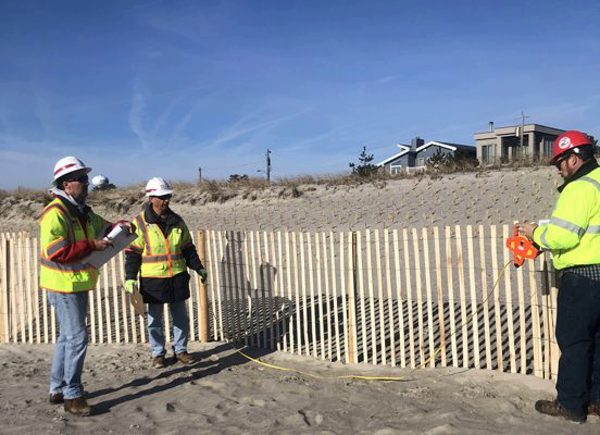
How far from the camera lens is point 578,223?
11.6ft

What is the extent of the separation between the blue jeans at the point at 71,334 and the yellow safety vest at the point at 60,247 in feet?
0.31

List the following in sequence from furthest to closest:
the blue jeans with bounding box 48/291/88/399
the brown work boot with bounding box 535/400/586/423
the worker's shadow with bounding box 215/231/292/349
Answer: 1. the worker's shadow with bounding box 215/231/292/349
2. the blue jeans with bounding box 48/291/88/399
3. the brown work boot with bounding box 535/400/586/423

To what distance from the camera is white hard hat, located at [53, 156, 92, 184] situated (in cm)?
442

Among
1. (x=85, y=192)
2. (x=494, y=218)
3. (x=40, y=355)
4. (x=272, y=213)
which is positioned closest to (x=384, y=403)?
(x=85, y=192)

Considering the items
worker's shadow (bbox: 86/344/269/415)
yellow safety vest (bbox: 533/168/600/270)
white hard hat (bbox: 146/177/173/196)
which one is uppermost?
white hard hat (bbox: 146/177/173/196)

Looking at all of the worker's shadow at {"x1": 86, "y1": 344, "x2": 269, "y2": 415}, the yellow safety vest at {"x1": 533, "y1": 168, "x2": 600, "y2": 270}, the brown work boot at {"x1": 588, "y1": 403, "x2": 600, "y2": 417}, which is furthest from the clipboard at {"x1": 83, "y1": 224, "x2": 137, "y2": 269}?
the brown work boot at {"x1": 588, "y1": 403, "x2": 600, "y2": 417}

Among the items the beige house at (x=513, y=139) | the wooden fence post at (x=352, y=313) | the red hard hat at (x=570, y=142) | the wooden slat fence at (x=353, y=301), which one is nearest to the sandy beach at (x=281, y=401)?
the wooden fence post at (x=352, y=313)

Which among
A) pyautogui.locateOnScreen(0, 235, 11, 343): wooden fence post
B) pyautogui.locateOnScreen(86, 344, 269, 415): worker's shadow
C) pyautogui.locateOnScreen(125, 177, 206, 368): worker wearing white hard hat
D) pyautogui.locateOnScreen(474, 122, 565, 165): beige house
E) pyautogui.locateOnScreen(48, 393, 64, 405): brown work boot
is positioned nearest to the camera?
pyautogui.locateOnScreen(48, 393, 64, 405): brown work boot

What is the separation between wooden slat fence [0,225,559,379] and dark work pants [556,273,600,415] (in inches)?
30.1

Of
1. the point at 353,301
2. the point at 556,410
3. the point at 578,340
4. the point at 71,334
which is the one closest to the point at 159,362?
the point at 71,334

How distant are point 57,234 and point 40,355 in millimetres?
3200

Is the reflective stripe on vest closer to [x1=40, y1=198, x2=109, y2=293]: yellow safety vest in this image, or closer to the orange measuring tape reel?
[x1=40, y1=198, x2=109, y2=293]: yellow safety vest

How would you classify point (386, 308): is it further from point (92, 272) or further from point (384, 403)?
point (92, 272)

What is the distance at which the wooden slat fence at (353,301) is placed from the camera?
5.03 meters
